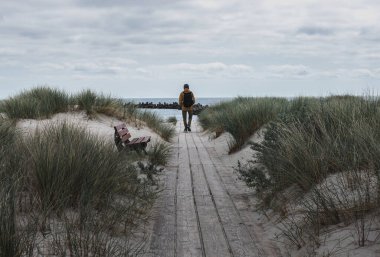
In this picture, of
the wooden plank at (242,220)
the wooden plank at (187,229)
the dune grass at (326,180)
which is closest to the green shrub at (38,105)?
the wooden plank at (242,220)

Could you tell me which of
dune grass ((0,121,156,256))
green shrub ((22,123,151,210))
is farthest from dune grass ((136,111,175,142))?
green shrub ((22,123,151,210))

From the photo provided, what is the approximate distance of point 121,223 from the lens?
5172 millimetres

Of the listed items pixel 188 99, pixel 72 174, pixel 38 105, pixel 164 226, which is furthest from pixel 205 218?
pixel 188 99

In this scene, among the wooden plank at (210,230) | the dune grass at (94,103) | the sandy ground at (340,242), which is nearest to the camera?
the sandy ground at (340,242)

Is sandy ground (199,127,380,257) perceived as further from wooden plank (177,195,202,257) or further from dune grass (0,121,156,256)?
dune grass (0,121,156,256)

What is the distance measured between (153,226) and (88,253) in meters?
1.88

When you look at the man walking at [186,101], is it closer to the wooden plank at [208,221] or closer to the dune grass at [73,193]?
the wooden plank at [208,221]

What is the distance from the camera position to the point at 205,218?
6.01m

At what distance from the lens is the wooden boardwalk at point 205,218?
192 inches

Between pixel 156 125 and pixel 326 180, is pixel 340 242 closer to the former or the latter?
pixel 326 180

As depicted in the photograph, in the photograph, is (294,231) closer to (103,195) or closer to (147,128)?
(103,195)

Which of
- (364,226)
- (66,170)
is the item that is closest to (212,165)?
(66,170)

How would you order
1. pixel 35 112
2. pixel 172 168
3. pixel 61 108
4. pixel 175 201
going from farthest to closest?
pixel 61 108 < pixel 35 112 < pixel 172 168 < pixel 175 201

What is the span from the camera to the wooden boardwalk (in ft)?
16.0
